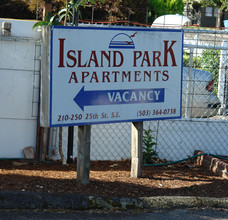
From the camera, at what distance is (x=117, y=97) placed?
19.1 feet

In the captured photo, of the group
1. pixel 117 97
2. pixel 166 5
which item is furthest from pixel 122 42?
pixel 166 5

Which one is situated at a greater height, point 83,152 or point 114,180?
point 83,152

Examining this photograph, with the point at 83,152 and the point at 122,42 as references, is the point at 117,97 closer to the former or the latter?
the point at 122,42

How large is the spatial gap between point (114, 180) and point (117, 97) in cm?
110

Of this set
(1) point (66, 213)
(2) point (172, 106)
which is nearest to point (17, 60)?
(2) point (172, 106)

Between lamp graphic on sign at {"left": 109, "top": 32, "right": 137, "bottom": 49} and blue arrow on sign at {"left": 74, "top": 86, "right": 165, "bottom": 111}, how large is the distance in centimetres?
53

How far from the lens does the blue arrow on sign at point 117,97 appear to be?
218 inches

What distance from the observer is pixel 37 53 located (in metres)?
7.07

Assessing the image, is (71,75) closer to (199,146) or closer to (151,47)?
(151,47)

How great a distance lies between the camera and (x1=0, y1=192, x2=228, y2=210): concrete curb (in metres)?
5.13

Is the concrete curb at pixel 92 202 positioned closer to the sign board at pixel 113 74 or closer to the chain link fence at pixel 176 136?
the sign board at pixel 113 74

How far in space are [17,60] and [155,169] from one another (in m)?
2.56

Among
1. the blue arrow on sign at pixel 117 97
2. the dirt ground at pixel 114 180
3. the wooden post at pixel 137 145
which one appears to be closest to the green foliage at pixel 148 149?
the dirt ground at pixel 114 180

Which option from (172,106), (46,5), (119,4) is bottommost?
(172,106)
